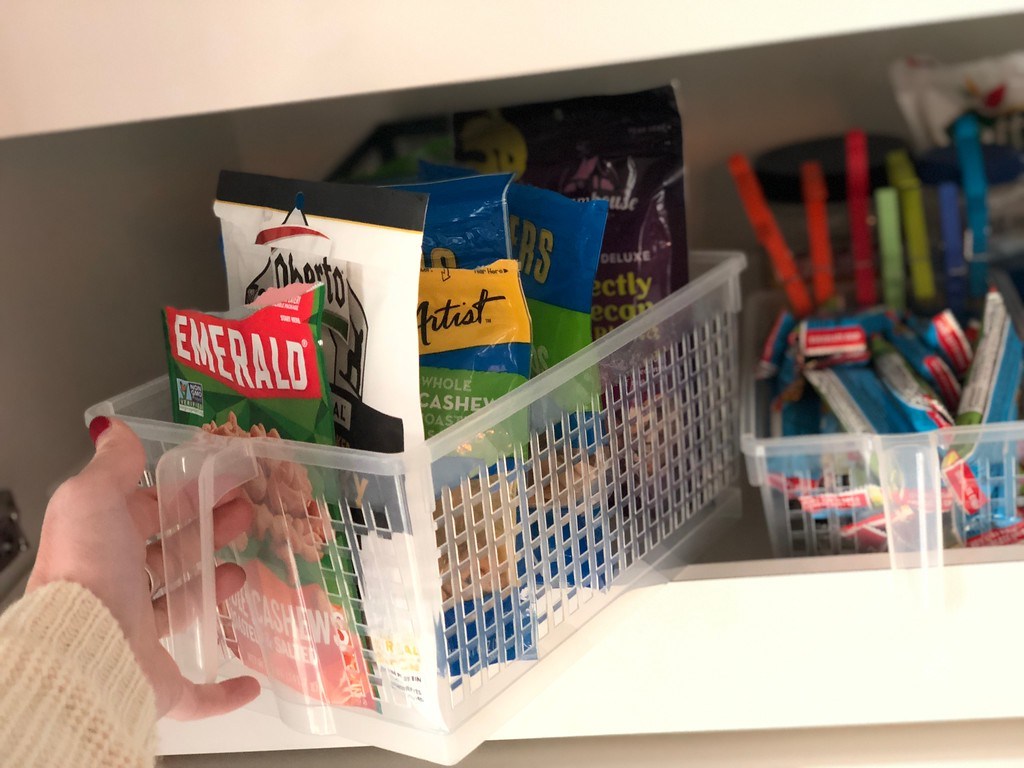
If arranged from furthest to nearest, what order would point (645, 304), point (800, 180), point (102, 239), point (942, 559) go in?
point (800, 180), point (102, 239), point (645, 304), point (942, 559)

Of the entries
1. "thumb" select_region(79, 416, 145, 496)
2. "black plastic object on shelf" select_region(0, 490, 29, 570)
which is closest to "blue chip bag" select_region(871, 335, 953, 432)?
"thumb" select_region(79, 416, 145, 496)

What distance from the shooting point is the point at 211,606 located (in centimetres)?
50

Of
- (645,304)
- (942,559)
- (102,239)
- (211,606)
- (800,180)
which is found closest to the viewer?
(211,606)

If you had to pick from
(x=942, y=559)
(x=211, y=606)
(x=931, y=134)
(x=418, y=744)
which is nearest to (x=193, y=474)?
(x=211, y=606)

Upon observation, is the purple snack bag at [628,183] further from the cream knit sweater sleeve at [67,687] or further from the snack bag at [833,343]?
the cream knit sweater sleeve at [67,687]

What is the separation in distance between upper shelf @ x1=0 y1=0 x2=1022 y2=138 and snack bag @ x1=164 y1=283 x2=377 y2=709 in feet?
0.45

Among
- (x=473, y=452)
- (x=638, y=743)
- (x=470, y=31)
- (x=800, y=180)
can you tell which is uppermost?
(x=470, y=31)

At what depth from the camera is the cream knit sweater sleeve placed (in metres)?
0.43

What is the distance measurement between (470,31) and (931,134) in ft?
1.94

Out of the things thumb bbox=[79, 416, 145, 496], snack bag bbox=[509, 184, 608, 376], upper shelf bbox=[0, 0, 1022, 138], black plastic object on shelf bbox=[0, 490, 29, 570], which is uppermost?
upper shelf bbox=[0, 0, 1022, 138]

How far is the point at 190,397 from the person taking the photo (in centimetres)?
58

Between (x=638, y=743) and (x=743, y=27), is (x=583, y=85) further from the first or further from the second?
(x=638, y=743)

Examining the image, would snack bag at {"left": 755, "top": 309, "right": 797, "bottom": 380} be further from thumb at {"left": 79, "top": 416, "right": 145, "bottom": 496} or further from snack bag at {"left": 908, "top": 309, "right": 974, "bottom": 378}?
thumb at {"left": 79, "top": 416, "right": 145, "bottom": 496}

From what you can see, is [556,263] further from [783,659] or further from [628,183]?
[783,659]
